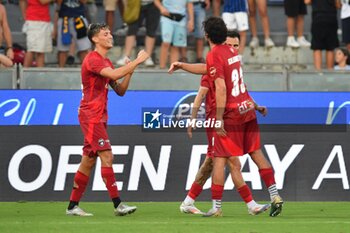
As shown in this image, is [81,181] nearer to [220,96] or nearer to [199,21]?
[220,96]

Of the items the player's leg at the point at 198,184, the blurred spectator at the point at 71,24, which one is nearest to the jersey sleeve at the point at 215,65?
the player's leg at the point at 198,184

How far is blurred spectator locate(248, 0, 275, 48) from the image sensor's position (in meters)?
21.6

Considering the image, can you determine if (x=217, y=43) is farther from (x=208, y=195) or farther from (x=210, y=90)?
(x=208, y=195)

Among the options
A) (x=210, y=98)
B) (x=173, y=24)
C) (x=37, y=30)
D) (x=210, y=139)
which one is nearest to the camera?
(x=210, y=98)

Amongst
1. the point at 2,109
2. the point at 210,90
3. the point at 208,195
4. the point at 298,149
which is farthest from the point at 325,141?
the point at 2,109

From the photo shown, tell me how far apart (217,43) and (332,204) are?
377cm

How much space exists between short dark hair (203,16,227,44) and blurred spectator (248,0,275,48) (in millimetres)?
8209

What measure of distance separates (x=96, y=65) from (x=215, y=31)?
143 centimetres

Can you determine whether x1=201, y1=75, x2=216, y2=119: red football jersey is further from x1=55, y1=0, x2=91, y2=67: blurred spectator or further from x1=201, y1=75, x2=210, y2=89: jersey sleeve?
x1=55, y1=0, x2=91, y2=67: blurred spectator

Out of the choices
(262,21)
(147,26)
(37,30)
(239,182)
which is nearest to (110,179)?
(239,182)

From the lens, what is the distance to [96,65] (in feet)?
45.2

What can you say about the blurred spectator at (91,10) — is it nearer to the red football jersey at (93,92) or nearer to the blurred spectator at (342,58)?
the blurred spectator at (342,58)

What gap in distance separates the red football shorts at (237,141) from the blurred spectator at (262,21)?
8.07m

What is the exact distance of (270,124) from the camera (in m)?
17.0
